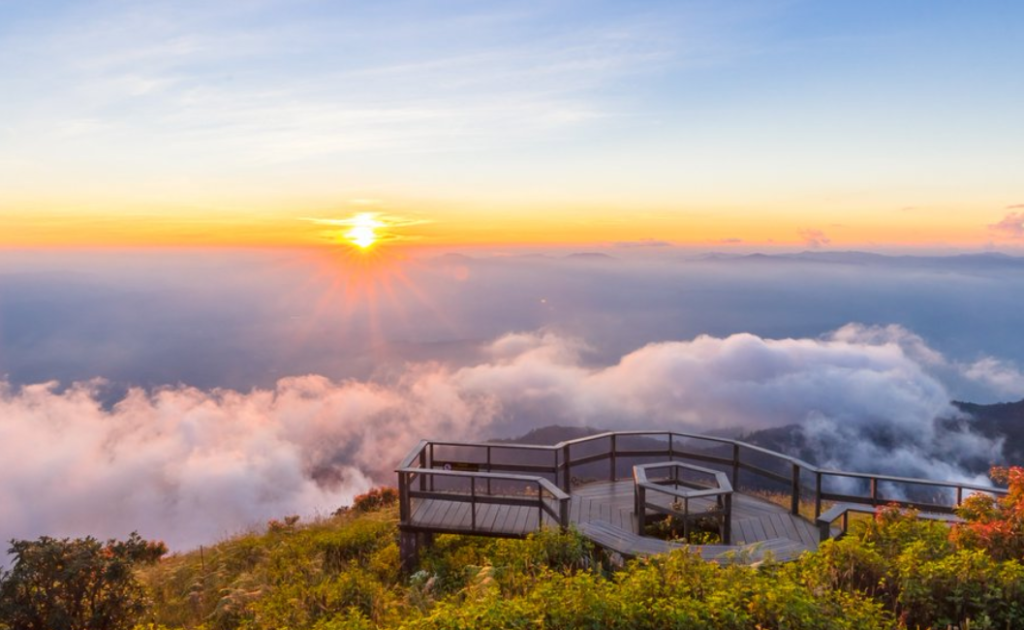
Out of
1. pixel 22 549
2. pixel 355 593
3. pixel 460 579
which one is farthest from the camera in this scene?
pixel 460 579

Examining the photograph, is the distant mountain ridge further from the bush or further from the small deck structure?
the small deck structure

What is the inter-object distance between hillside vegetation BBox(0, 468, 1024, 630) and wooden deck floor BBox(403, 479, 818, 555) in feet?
1.51

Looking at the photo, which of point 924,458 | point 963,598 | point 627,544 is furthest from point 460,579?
point 924,458

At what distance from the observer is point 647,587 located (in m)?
5.08

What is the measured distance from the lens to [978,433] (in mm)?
182625

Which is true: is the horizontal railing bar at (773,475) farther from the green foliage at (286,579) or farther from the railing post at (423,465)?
the green foliage at (286,579)

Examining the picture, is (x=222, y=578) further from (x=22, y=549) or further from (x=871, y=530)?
(x=871, y=530)

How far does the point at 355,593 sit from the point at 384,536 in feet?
12.0

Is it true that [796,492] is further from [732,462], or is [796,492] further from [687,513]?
[687,513]

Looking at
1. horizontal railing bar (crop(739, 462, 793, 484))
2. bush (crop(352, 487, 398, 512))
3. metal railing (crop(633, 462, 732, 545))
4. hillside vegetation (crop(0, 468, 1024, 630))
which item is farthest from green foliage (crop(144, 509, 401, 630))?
horizontal railing bar (crop(739, 462, 793, 484))

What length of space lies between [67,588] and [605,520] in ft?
25.9

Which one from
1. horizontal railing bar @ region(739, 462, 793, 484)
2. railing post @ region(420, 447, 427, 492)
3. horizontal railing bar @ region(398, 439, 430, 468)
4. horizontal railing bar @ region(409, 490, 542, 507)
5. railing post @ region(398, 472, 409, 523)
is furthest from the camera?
railing post @ region(420, 447, 427, 492)

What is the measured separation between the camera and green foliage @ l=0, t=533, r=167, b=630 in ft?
21.2

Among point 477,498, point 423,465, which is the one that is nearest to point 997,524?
point 477,498
